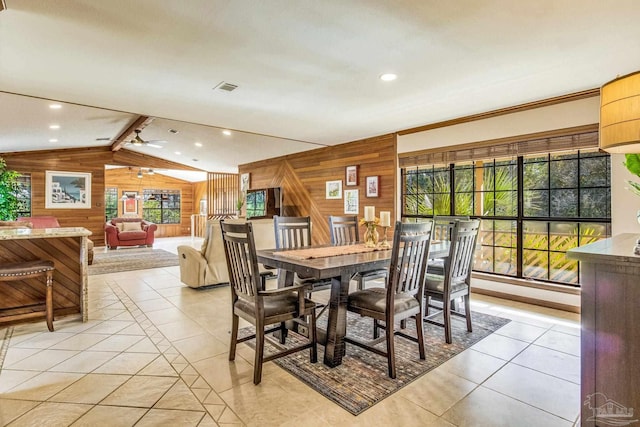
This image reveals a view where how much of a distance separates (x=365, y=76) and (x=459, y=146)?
6.90 feet

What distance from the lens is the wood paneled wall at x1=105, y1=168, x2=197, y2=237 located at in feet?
41.5

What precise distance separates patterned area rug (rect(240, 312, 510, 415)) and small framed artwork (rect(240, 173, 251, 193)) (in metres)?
6.83

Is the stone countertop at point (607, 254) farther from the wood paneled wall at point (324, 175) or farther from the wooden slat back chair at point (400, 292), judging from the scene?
the wood paneled wall at point (324, 175)

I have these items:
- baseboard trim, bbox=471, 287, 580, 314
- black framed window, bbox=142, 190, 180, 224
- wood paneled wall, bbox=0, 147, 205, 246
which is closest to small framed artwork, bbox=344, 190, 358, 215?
baseboard trim, bbox=471, 287, 580, 314

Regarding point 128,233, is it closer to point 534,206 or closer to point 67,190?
point 67,190

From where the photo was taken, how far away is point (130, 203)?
1294cm

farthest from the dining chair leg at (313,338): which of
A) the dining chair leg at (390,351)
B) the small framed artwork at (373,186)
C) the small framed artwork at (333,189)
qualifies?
the small framed artwork at (333,189)

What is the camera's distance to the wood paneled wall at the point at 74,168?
8.40 meters

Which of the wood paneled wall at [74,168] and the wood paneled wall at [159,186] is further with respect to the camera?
the wood paneled wall at [159,186]

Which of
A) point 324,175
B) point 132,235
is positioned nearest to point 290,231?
point 324,175

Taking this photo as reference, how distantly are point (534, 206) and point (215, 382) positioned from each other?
4061 mm

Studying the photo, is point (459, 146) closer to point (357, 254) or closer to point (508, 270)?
point (508, 270)

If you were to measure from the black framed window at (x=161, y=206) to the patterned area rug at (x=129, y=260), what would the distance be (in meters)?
4.78

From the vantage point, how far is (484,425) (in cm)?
183
